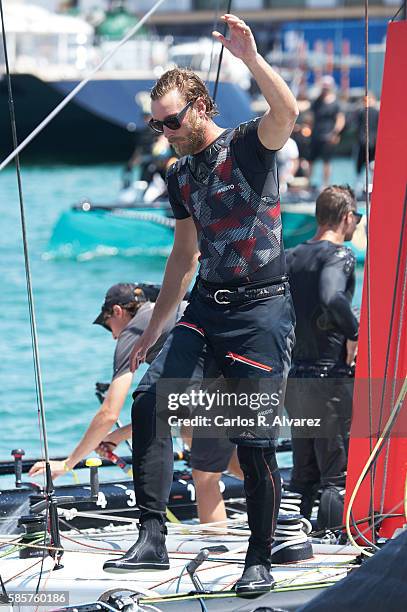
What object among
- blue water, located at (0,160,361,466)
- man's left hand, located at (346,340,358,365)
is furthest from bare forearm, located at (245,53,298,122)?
blue water, located at (0,160,361,466)

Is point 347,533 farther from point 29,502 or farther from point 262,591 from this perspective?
point 29,502

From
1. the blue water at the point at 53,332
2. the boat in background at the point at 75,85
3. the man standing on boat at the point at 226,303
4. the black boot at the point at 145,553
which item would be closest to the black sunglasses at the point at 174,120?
the man standing on boat at the point at 226,303

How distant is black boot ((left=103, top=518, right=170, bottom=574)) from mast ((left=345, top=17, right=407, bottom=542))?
815mm

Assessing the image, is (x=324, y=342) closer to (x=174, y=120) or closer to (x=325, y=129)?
(x=174, y=120)

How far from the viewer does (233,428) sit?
3.73 m

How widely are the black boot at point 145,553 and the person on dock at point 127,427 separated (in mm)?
917

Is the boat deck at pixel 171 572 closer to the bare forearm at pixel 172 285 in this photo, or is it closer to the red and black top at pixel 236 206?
the bare forearm at pixel 172 285

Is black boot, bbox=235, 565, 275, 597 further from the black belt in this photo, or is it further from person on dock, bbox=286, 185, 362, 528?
person on dock, bbox=286, 185, 362, 528

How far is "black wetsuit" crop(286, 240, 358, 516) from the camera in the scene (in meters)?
5.25

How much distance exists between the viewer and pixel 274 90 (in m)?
3.41

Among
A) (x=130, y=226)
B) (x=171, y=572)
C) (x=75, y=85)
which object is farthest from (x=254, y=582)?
(x=75, y=85)


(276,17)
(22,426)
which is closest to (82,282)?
(22,426)

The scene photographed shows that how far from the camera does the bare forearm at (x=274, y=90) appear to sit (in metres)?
3.38

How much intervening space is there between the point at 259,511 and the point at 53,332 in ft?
30.4
